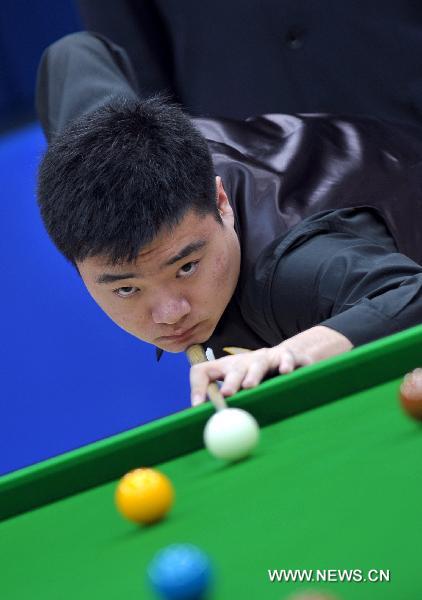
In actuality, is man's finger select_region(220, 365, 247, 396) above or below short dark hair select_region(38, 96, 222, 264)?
below

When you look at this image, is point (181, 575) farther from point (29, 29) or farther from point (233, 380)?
point (29, 29)

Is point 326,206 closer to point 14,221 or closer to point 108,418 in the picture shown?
point 108,418

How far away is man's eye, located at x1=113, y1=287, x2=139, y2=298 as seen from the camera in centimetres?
170

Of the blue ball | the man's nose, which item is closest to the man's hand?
the man's nose

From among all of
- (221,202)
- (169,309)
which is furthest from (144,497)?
(221,202)

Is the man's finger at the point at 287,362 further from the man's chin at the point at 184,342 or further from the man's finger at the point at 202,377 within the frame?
the man's chin at the point at 184,342

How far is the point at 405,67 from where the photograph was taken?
272cm

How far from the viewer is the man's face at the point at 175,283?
1644 millimetres

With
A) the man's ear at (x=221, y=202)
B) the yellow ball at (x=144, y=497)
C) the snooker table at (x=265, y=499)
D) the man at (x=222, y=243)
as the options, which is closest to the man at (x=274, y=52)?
the man at (x=222, y=243)

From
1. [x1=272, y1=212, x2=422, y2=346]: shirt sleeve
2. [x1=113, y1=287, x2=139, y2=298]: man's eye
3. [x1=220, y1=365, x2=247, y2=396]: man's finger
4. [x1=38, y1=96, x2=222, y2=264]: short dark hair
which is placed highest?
[x1=38, y1=96, x2=222, y2=264]: short dark hair

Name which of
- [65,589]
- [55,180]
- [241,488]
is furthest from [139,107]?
[65,589]

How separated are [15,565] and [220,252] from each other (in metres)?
0.80

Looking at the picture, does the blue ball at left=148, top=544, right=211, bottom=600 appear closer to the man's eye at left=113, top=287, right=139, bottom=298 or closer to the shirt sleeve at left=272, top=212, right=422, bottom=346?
the shirt sleeve at left=272, top=212, right=422, bottom=346

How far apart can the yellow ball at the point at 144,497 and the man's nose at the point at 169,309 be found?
59cm
